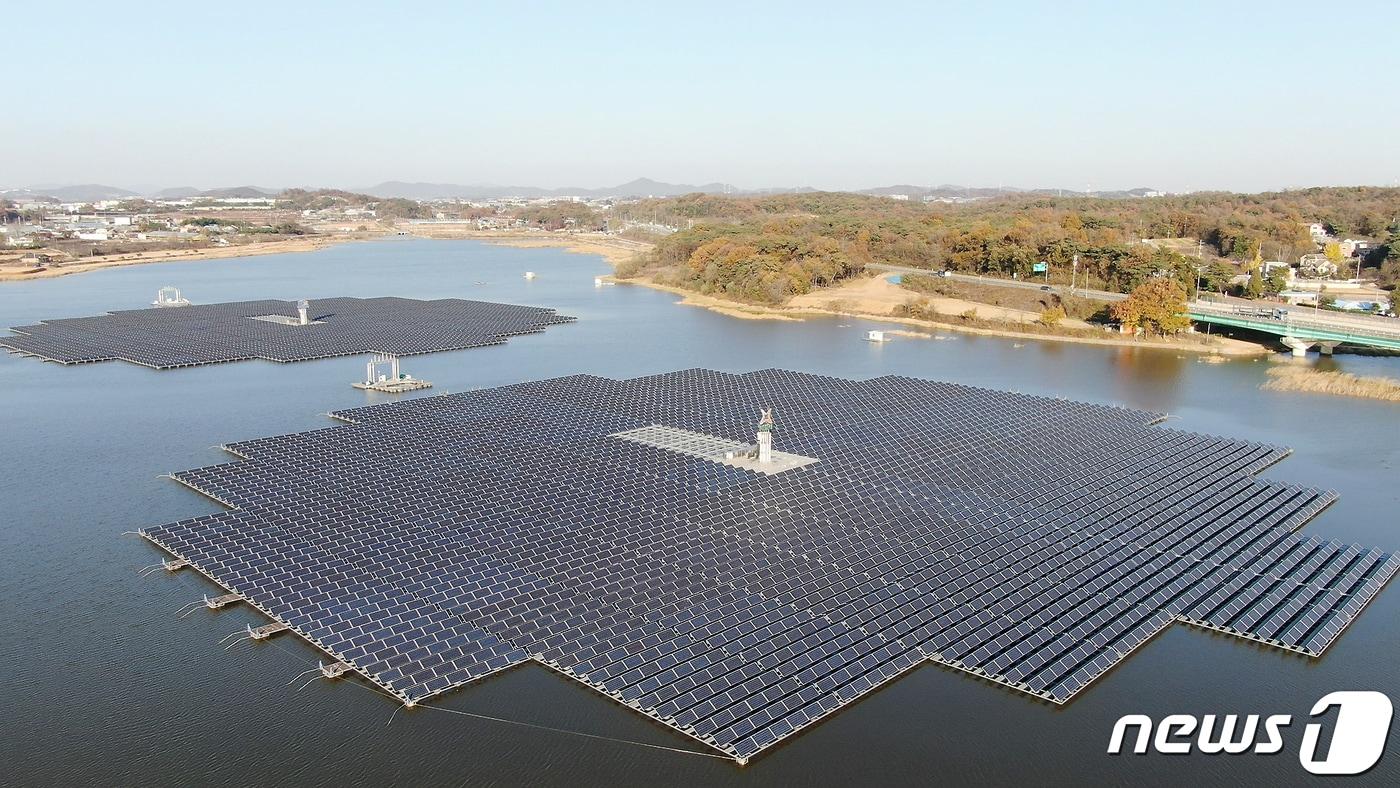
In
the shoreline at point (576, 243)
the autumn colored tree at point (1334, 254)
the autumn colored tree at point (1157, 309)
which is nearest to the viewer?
the autumn colored tree at point (1157, 309)

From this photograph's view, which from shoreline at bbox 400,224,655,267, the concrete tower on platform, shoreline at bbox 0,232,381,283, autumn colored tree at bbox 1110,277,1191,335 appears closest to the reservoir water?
the concrete tower on platform

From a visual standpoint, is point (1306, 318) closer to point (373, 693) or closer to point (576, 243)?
point (373, 693)

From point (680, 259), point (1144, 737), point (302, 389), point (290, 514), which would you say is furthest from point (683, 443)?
point (680, 259)

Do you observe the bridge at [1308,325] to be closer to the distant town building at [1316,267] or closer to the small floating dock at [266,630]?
the distant town building at [1316,267]

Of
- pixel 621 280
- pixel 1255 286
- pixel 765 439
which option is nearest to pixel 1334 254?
pixel 1255 286

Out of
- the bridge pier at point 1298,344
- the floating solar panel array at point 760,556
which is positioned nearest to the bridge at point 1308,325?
the bridge pier at point 1298,344

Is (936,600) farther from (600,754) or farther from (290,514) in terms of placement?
(290,514)

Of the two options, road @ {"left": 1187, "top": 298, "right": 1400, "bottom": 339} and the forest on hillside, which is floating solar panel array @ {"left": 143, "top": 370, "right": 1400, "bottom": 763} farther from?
the forest on hillside
